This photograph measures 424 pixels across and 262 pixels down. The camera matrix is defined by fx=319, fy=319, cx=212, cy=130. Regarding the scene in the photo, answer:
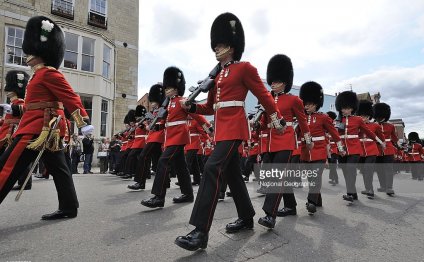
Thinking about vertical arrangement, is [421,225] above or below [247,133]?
below

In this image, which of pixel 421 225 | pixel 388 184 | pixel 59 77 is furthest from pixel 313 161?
pixel 59 77

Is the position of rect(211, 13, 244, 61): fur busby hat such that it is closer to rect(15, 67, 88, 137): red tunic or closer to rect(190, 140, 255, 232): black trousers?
rect(190, 140, 255, 232): black trousers

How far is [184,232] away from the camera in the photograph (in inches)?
128

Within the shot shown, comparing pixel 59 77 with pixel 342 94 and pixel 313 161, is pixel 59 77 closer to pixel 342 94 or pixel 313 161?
pixel 313 161

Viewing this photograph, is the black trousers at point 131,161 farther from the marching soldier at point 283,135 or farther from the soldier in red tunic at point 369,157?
the soldier in red tunic at point 369,157

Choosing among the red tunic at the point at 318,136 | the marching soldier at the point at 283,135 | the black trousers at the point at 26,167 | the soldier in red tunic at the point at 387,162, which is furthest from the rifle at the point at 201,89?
the soldier in red tunic at the point at 387,162

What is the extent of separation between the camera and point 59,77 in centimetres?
353

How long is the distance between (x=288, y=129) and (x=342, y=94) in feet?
12.8

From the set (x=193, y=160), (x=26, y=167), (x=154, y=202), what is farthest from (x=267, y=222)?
(x=193, y=160)

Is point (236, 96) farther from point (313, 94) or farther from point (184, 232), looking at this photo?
point (313, 94)

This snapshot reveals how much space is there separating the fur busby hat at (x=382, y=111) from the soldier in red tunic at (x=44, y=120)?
823 centimetres

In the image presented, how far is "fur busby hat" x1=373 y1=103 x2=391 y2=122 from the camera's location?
29.7 feet

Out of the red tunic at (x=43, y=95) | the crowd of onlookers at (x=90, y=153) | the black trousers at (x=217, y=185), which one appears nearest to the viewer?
the black trousers at (x=217, y=185)

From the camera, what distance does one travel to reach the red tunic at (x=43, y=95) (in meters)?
3.44
